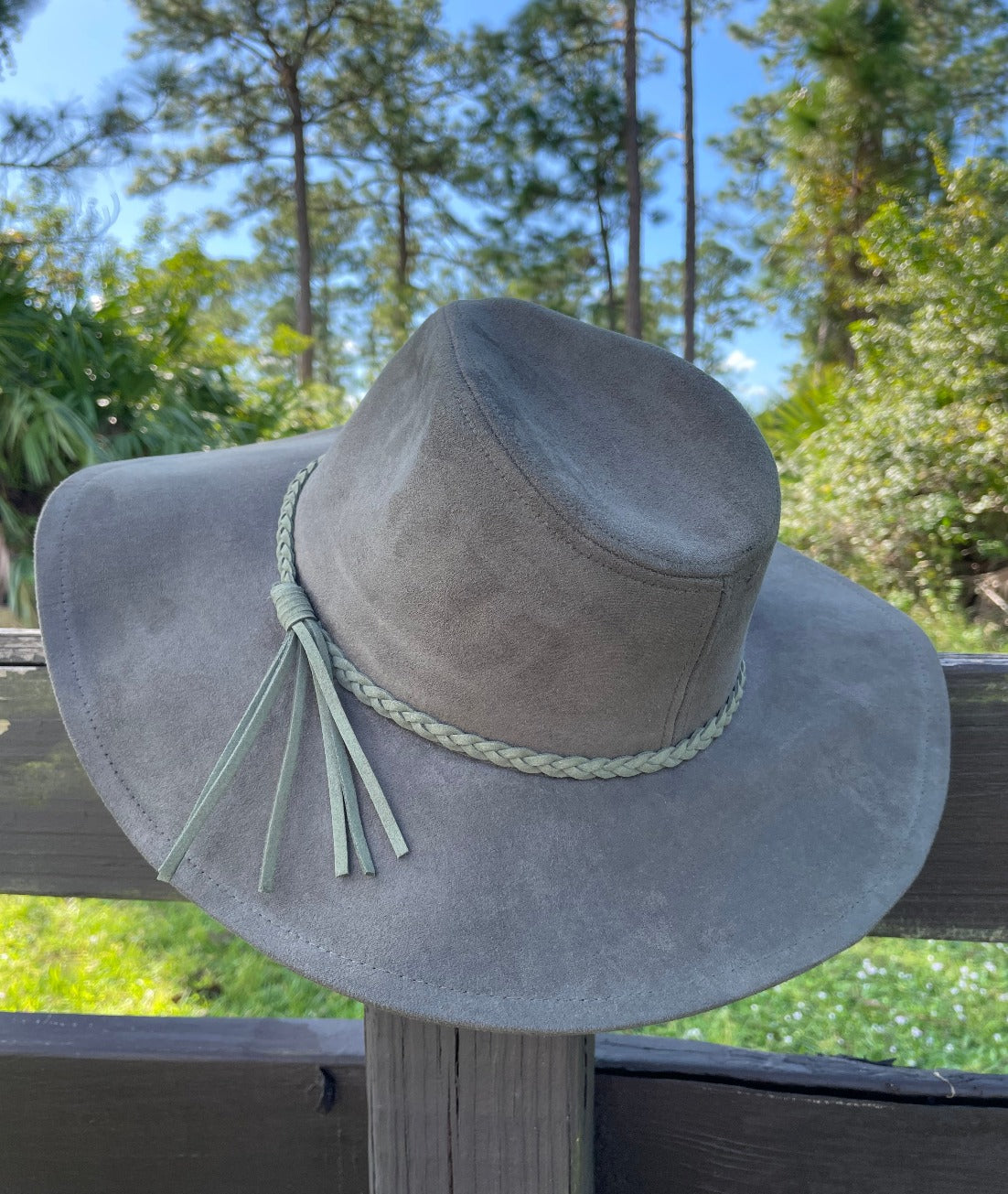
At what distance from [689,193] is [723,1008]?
14.0 meters

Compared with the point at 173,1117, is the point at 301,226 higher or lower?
lower

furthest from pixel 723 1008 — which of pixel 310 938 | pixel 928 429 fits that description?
pixel 928 429

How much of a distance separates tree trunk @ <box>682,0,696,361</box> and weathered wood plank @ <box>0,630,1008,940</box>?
13.5 meters

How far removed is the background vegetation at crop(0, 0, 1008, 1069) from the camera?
10.1ft

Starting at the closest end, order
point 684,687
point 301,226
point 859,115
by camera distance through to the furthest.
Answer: point 684,687 < point 859,115 < point 301,226

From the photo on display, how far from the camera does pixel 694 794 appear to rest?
88 cm

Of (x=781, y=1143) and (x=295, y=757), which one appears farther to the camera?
(x=781, y=1143)

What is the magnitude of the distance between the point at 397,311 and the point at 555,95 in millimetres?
4834

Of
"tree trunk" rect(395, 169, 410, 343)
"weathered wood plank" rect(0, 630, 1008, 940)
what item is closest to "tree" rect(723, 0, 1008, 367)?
"tree trunk" rect(395, 169, 410, 343)

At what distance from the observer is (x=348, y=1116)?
113 cm

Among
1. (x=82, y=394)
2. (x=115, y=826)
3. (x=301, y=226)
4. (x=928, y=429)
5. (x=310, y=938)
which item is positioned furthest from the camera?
(x=301, y=226)

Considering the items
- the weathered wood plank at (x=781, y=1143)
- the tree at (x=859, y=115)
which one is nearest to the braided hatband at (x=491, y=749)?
the weathered wood plank at (x=781, y=1143)

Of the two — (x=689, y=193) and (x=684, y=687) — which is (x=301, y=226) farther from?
(x=684, y=687)

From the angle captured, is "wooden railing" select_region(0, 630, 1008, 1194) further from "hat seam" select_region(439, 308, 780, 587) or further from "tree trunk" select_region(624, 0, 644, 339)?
"tree trunk" select_region(624, 0, 644, 339)
